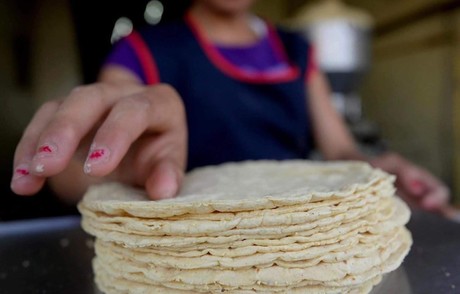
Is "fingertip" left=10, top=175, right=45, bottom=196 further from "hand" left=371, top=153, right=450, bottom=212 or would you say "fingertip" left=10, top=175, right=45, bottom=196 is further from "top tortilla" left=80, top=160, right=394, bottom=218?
"hand" left=371, top=153, right=450, bottom=212

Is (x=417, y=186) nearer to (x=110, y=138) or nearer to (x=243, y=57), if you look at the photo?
(x=243, y=57)

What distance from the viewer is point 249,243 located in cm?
52

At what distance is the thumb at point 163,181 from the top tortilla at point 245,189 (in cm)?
1

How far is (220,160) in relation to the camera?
1.24 meters

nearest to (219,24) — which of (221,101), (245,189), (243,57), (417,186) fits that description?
(243,57)

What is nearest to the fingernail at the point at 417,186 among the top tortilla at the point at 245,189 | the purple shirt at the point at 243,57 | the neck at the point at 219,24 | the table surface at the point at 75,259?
the table surface at the point at 75,259

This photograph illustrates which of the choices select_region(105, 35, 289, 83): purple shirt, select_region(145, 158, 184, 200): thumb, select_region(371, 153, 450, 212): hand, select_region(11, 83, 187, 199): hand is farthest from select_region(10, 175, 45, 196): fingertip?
select_region(371, 153, 450, 212): hand

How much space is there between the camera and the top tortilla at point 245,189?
1.71 ft

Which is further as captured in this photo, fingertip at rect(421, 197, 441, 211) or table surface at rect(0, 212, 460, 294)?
fingertip at rect(421, 197, 441, 211)

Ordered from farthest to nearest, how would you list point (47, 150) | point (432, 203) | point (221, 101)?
point (221, 101) < point (432, 203) < point (47, 150)

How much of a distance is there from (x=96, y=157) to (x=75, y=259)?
0.97 ft

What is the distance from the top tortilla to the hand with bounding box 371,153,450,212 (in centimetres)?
33

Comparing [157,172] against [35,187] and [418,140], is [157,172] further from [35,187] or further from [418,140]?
[418,140]

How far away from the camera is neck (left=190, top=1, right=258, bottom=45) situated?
135cm
